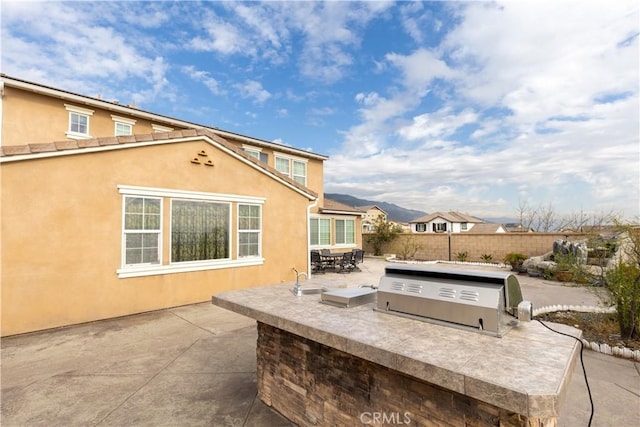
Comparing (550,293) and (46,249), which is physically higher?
(46,249)

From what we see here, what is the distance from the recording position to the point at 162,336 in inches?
216

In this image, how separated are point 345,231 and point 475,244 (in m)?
8.59

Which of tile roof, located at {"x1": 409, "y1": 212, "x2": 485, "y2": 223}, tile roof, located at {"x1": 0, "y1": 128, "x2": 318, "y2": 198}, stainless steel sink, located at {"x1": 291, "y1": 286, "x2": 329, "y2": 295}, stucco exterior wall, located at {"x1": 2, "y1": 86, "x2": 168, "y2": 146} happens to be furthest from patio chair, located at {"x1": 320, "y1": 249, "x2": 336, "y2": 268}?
tile roof, located at {"x1": 409, "y1": 212, "x2": 485, "y2": 223}

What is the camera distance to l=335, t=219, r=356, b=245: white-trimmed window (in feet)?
60.3

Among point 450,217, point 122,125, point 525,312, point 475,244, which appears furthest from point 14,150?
point 450,217

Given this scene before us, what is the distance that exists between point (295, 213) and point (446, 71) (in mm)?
9176

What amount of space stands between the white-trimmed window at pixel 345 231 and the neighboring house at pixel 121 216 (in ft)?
25.8

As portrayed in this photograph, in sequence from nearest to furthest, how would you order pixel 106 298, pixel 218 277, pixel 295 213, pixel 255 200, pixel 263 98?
pixel 106 298
pixel 218 277
pixel 255 200
pixel 295 213
pixel 263 98

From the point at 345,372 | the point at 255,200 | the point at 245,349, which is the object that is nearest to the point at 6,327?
the point at 245,349

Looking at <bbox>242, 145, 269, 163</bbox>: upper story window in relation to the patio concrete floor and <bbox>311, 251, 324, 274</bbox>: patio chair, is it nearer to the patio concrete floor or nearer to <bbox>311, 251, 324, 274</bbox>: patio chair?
<bbox>311, 251, 324, 274</bbox>: patio chair

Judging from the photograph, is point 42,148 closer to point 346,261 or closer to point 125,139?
point 125,139

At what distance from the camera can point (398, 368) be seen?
5.56ft

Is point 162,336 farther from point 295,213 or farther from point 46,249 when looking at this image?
point 295,213

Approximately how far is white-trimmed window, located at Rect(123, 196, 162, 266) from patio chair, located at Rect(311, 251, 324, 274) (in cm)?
768
